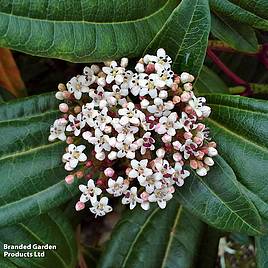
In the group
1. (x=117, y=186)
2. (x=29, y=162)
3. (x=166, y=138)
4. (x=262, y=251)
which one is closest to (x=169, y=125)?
(x=166, y=138)

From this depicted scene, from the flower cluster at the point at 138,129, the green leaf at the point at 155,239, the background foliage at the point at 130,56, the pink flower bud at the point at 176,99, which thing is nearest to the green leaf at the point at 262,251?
the background foliage at the point at 130,56

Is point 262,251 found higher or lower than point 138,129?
lower

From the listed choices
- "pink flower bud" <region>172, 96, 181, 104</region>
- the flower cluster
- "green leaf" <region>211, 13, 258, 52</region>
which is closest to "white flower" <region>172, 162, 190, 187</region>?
the flower cluster

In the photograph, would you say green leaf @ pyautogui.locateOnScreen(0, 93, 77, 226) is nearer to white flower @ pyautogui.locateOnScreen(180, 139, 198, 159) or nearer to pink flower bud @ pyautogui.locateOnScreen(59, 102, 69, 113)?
pink flower bud @ pyautogui.locateOnScreen(59, 102, 69, 113)

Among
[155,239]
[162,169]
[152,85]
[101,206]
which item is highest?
[152,85]

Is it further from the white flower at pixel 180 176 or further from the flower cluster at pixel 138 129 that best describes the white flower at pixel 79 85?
the white flower at pixel 180 176

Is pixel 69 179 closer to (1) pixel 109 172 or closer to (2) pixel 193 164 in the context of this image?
(1) pixel 109 172
